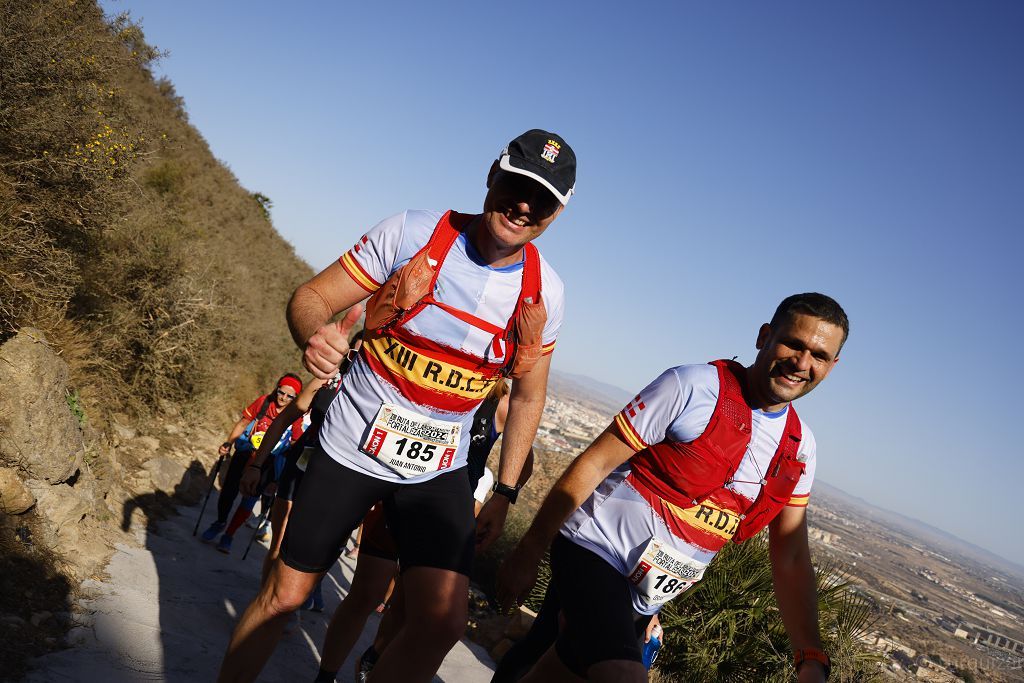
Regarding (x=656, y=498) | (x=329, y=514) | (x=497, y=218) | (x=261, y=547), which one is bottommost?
(x=261, y=547)

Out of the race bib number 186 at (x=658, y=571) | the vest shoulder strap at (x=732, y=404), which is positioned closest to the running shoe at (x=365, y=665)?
the race bib number 186 at (x=658, y=571)

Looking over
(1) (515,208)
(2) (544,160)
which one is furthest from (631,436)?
(2) (544,160)

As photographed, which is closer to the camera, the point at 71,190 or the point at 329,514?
the point at 329,514

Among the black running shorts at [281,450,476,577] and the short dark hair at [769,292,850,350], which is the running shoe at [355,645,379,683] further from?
the short dark hair at [769,292,850,350]

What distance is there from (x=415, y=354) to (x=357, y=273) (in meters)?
0.38

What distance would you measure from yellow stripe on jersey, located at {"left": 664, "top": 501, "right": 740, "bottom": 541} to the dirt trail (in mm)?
2412

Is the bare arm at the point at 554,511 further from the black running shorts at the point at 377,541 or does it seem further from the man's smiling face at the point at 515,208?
the man's smiling face at the point at 515,208

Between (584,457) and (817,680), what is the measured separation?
132 cm

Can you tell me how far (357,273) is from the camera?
104 inches

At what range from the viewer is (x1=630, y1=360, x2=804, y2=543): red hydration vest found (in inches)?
108

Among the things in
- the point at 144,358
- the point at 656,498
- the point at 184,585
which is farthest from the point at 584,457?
the point at 144,358

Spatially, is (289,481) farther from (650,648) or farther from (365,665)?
(650,648)

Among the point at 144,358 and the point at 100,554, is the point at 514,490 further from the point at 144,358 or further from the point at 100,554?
the point at 144,358

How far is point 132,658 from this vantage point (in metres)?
3.28
